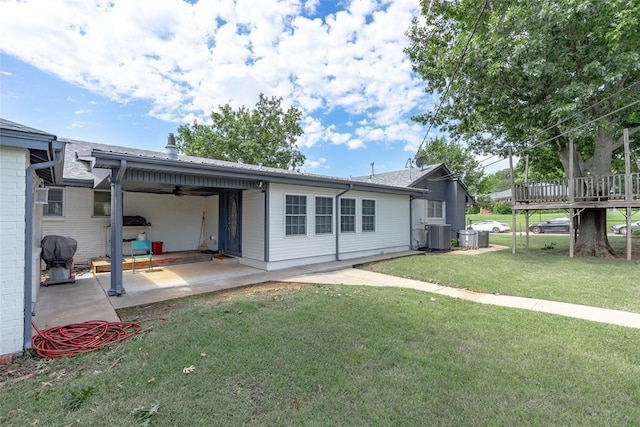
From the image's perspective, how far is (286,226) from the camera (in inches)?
349

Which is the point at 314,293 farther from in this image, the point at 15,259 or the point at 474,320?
the point at 15,259

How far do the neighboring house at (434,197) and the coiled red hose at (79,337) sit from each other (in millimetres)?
12016

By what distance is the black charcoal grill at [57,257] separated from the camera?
21.7 feet

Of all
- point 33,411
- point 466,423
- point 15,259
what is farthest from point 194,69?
point 466,423

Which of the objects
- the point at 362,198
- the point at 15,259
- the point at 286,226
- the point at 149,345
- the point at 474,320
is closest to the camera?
the point at 15,259

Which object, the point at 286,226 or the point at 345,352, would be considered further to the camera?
the point at 286,226

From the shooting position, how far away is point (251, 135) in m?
26.6

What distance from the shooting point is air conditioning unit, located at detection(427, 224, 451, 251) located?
13.2 meters

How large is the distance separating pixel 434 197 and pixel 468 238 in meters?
2.54

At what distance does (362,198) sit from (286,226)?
11.7ft

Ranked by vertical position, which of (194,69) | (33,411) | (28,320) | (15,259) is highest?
(194,69)

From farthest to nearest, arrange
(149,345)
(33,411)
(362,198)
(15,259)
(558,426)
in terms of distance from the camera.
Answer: (362,198) < (149,345) < (15,259) < (33,411) < (558,426)

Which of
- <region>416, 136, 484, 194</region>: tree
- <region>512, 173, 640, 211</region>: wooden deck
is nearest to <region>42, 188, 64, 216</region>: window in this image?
<region>512, 173, 640, 211</region>: wooden deck

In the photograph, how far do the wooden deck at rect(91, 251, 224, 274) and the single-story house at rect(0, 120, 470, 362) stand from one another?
63cm
